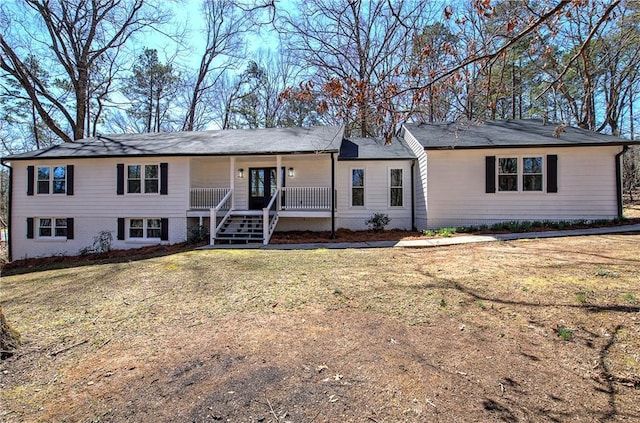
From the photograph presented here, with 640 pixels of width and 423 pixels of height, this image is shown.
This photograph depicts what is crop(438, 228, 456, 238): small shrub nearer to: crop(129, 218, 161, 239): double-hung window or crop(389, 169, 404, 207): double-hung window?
crop(389, 169, 404, 207): double-hung window

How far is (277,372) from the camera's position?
280cm

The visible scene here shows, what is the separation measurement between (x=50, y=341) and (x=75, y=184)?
12475mm

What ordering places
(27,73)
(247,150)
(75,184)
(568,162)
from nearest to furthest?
1. (568,162)
2. (247,150)
3. (75,184)
4. (27,73)

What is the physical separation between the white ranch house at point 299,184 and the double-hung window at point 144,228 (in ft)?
0.13

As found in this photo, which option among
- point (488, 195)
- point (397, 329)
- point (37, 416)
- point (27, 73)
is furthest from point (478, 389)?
point (27, 73)

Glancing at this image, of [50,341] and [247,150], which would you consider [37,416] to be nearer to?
[50,341]

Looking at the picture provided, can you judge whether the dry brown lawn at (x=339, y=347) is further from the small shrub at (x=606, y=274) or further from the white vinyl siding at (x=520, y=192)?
the white vinyl siding at (x=520, y=192)

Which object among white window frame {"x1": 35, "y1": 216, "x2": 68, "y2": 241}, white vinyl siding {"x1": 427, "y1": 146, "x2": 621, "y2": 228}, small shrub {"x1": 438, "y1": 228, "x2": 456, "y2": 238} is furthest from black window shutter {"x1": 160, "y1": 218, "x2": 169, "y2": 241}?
small shrub {"x1": 438, "y1": 228, "x2": 456, "y2": 238}

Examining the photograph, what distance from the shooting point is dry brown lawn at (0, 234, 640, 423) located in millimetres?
2371

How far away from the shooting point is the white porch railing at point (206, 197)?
42.9ft

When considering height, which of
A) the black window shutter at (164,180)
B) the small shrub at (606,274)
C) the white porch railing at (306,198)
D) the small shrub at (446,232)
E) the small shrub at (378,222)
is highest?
the black window shutter at (164,180)

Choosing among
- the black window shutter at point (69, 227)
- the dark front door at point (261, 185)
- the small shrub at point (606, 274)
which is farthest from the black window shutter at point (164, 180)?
the small shrub at point (606, 274)

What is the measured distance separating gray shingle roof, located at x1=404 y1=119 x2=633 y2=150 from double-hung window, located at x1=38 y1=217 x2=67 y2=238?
49.3ft

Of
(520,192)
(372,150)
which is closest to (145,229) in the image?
(372,150)
